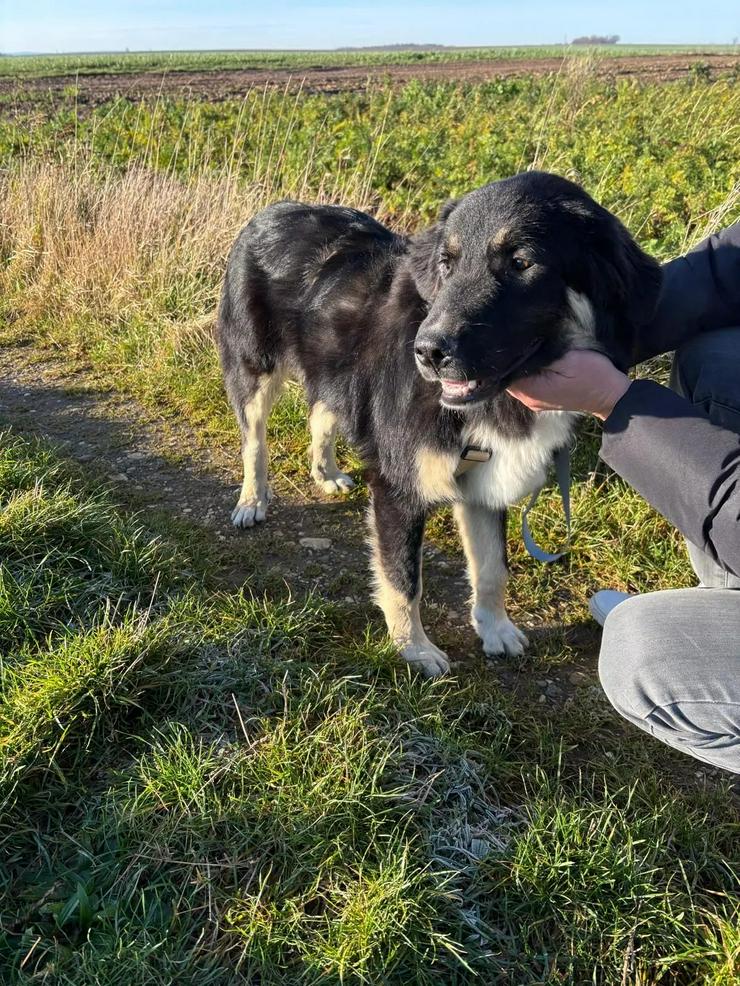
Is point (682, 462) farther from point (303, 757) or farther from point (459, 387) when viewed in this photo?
point (303, 757)

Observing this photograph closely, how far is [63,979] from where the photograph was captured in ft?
5.20

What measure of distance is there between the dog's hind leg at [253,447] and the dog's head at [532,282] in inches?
63.1

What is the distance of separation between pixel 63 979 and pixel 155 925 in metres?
0.21

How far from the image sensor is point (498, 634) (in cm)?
285

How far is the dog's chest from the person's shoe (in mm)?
703

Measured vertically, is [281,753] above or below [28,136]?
below

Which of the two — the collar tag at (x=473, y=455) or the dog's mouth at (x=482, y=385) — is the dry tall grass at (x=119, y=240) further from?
the dog's mouth at (x=482, y=385)

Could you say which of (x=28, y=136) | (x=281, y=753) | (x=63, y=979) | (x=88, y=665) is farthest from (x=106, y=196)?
(x=63, y=979)

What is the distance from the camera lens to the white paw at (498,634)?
2838 mm

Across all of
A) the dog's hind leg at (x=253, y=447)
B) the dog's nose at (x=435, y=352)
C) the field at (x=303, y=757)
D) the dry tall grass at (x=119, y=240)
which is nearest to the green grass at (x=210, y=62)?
the dry tall grass at (x=119, y=240)

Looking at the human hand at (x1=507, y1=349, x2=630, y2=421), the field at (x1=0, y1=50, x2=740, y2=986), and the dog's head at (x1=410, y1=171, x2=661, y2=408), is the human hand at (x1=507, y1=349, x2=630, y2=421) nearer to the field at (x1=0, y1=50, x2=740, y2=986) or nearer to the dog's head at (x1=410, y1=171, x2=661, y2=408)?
the dog's head at (x1=410, y1=171, x2=661, y2=408)

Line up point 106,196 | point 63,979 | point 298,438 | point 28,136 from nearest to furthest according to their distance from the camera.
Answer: point 63,979, point 298,438, point 106,196, point 28,136

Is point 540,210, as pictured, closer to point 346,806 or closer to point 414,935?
point 346,806

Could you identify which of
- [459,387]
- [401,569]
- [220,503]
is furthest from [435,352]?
[220,503]
